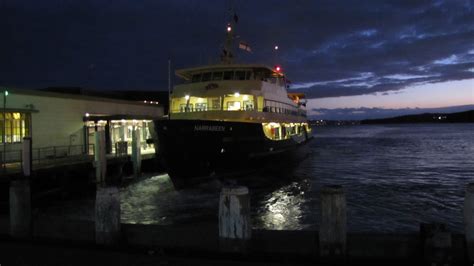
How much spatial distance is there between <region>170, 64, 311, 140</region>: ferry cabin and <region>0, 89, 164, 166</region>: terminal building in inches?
110

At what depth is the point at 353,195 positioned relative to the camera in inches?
792

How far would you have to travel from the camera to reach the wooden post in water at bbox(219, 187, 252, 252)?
243 inches

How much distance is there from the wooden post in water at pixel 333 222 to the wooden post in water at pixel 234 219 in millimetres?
1038

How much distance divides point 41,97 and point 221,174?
454 inches

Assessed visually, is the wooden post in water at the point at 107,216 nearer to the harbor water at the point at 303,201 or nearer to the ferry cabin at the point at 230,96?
the harbor water at the point at 303,201

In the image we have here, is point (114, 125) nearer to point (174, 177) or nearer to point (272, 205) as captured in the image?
point (174, 177)

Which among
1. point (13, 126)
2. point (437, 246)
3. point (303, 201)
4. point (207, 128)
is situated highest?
point (13, 126)

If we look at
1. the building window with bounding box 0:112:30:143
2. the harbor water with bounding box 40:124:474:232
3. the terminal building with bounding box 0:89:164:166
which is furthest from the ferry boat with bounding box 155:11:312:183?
the building window with bounding box 0:112:30:143

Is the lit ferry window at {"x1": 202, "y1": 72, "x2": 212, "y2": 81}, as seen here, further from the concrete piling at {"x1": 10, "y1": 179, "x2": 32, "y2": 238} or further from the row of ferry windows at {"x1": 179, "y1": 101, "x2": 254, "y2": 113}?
the concrete piling at {"x1": 10, "y1": 179, "x2": 32, "y2": 238}

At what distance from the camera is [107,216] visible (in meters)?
6.86

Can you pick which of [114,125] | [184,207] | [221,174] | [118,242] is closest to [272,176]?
[221,174]

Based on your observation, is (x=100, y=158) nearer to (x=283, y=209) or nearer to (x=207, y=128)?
(x=207, y=128)

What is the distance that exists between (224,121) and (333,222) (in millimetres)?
13971

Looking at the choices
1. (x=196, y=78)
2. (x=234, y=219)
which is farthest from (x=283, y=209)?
(x=196, y=78)
